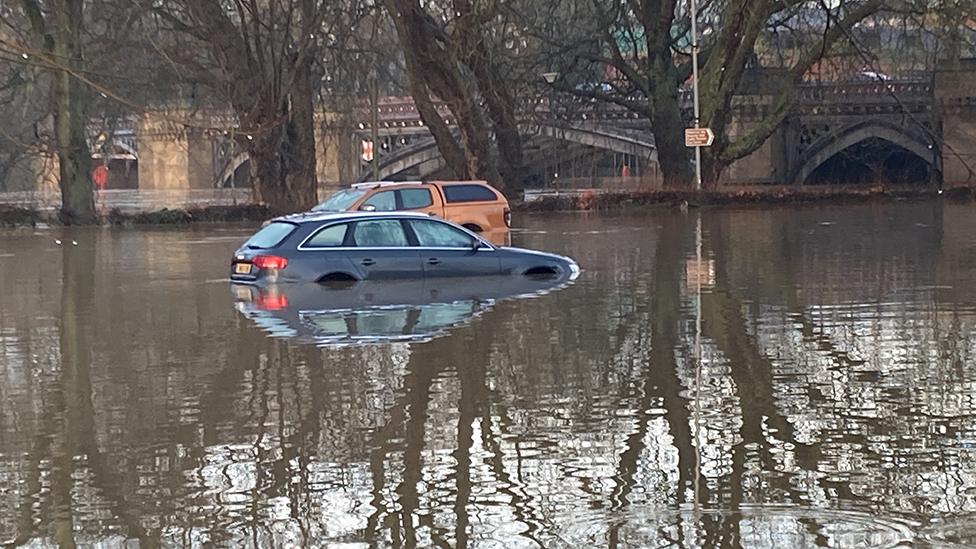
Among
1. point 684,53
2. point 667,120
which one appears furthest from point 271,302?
point 684,53

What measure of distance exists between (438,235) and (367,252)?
3.71ft

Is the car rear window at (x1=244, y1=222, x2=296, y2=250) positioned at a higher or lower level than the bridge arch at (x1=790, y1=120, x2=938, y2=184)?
lower

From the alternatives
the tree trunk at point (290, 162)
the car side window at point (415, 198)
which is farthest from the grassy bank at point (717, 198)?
the car side window at point (415, 198)

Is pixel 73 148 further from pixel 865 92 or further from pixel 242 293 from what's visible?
pixel 865 92

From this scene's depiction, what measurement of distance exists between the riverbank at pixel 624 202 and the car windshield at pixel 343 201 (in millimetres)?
12901

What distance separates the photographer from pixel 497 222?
109ft

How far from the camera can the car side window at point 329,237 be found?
2166 centimetres

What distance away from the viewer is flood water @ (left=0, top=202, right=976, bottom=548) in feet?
27.0

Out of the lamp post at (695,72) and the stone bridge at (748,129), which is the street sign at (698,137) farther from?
the stone bridge at (748,129)

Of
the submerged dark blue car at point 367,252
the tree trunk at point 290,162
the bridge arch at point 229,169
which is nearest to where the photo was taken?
the submerged dark blue car at point 367,252

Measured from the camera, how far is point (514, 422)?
1112 cm

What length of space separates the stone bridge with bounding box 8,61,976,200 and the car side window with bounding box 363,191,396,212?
17420 millimetres

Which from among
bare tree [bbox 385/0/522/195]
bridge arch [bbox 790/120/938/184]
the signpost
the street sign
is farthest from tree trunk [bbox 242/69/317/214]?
bridge arch [bbox 790/120/938/184]

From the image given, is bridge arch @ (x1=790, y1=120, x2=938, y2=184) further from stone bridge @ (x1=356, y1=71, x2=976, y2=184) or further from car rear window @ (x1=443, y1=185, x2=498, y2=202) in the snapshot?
car rear window @ (x1=443, y1=185, x2=498, y2=202)
